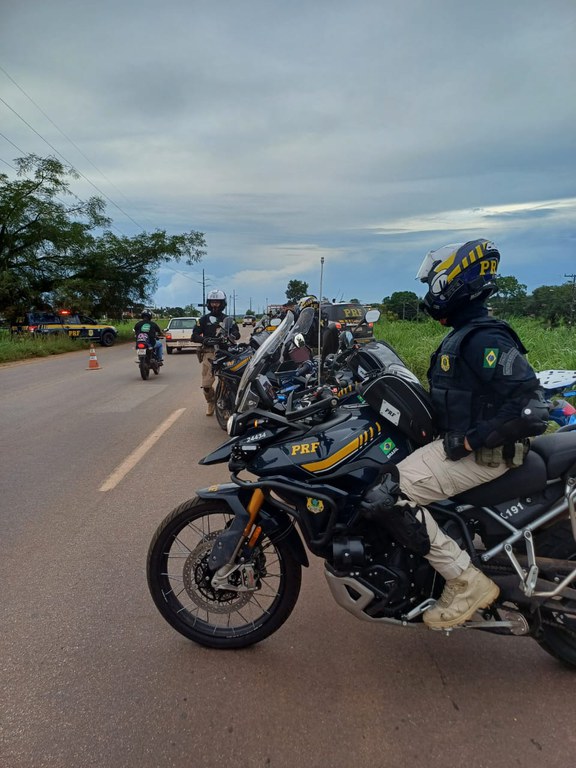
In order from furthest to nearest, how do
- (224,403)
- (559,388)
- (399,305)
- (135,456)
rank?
(399,305)
(224,403)
(135,456)
(559,388)

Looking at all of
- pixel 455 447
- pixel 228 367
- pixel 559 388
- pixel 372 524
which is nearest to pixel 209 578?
pixel 372 524

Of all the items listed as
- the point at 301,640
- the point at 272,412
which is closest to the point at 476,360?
the point at 272,412

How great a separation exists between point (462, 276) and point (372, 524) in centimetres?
127

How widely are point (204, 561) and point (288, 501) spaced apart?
0.59 m

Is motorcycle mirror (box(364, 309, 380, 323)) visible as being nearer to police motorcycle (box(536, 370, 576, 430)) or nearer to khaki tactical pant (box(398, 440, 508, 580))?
police motorcycle (box(536, 370, 576, 430))

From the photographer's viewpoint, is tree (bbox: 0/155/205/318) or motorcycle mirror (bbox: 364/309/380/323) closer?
motorcycle mirror (bbox: 364/309/380/323)

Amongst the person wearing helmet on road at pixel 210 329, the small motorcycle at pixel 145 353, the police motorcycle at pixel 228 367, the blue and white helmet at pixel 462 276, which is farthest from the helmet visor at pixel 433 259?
the small motorcycle at pixel 145 353

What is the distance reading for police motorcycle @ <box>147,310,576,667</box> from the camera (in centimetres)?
249

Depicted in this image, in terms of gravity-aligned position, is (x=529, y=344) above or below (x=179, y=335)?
above

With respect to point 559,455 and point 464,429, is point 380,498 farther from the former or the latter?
point 559,455

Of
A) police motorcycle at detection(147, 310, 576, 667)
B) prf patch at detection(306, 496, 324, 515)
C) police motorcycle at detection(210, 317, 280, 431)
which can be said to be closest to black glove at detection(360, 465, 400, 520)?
police motorcycle at detection(147, 310, 576, 667)

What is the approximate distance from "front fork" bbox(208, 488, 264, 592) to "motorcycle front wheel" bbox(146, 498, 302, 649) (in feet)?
0.07

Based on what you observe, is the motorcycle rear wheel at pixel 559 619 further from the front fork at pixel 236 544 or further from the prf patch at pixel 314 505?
the front fork at pixel 236 544

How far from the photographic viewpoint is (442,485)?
8.05ft
